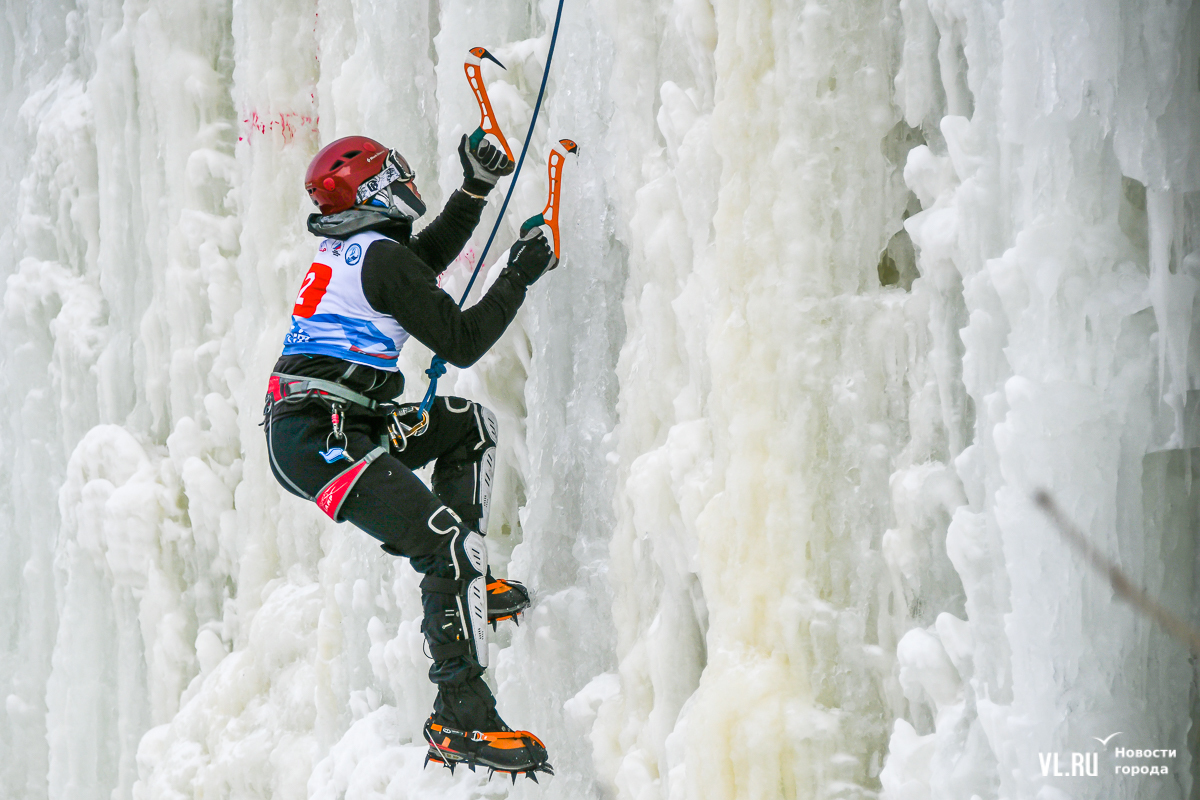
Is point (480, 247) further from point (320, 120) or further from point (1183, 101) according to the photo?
point (1183, 101)

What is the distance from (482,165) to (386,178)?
0.28m

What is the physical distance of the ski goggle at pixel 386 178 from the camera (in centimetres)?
325

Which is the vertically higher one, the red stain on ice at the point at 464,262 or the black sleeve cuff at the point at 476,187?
the black sleeve cuff at the point at 476,187

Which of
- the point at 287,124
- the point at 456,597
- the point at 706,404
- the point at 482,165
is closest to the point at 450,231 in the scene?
the point at 482,165

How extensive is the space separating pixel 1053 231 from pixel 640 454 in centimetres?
149

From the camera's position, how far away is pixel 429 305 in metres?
3.01

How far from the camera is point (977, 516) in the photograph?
2307mm

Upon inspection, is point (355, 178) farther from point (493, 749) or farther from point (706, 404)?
point (493, 749)

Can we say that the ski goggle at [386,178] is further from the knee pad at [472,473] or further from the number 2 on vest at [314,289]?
the knee pad at [472,473]

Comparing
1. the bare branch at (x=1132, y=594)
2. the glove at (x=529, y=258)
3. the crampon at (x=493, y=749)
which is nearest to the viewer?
the bare branch at (x=1132, y=594)

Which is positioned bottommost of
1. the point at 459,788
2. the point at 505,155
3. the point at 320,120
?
the point at 459,788

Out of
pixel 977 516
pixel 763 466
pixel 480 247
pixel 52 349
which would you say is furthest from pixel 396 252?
pixel 52 349

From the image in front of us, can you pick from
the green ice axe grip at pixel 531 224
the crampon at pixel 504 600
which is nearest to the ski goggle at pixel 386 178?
the green ice axe grip at pixel 531 224

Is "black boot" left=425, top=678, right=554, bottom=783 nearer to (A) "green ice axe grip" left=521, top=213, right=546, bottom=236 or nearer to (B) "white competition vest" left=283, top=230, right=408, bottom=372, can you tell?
(B) "white competition vest" left=283, top=230, right=408, bottom=372
